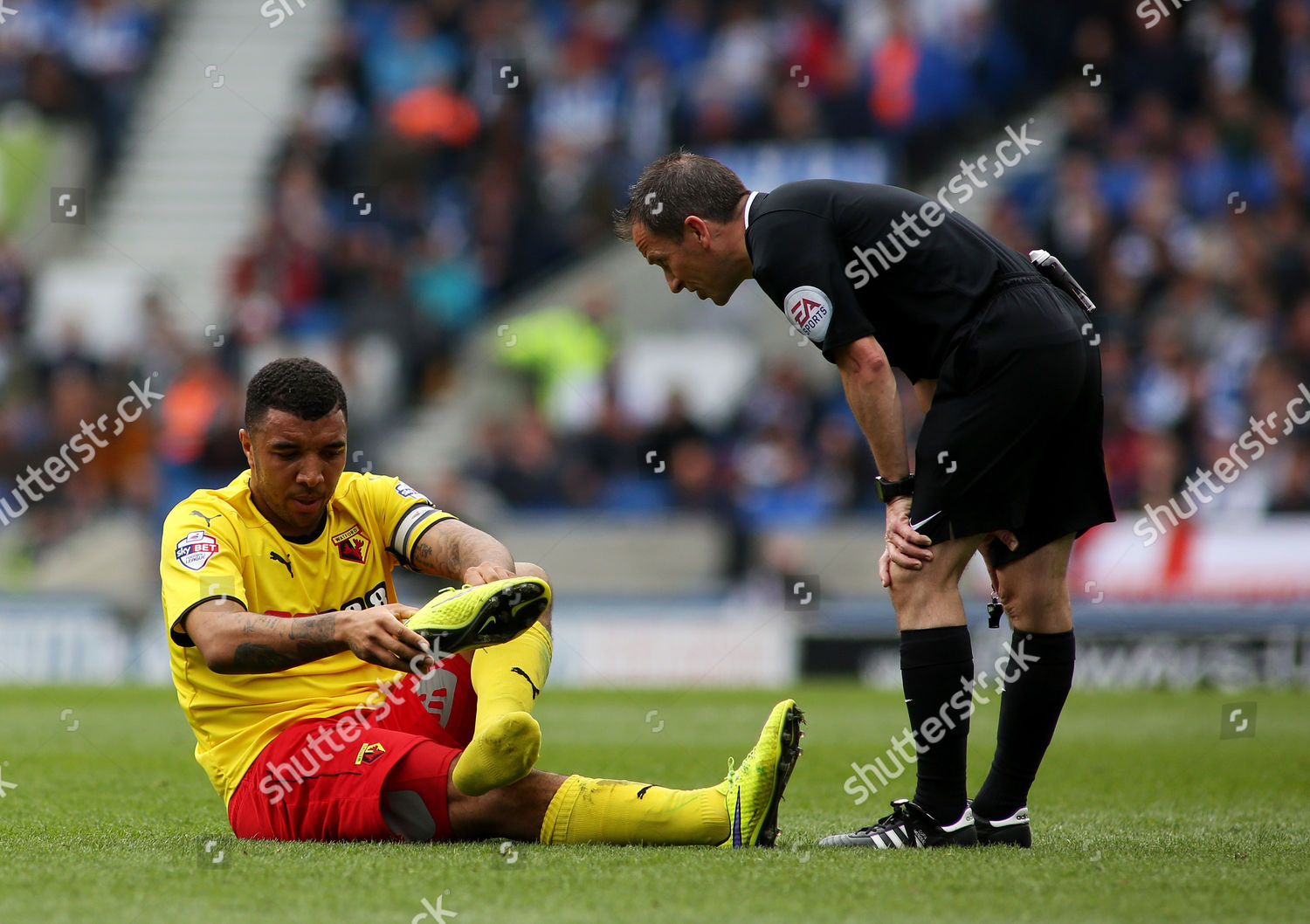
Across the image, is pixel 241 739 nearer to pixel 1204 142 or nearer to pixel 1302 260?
pixel 1302 260

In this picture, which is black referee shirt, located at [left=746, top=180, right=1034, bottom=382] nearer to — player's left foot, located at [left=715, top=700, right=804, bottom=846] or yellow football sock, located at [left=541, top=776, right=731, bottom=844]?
player's left foot, located at [left=715, top=700, right=804, bottom=846]

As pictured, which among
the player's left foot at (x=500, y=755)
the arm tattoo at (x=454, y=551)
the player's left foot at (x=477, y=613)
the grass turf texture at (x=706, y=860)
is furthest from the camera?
the arm tattoo at (x=454, y=551)

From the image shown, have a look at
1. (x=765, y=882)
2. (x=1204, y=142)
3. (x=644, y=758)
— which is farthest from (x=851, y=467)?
(x=765, y=882)

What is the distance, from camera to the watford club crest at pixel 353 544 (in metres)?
4.41

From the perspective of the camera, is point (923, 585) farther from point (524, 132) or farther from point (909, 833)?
point (524, 132)

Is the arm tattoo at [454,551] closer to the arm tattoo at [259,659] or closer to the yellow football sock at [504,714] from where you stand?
the yellow football sock at [504,714]

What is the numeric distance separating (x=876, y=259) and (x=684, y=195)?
57cm

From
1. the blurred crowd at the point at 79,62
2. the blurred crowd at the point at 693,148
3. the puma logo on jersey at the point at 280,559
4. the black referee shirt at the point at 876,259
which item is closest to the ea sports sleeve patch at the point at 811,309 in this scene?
the black referee shirt at the point at 876,259

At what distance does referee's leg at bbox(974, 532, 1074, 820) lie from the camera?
4.35 metres

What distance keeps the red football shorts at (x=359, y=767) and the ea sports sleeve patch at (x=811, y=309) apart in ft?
4.32

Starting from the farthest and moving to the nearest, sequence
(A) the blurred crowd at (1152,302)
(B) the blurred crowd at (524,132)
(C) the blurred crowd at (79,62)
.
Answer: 1. (C) the blurred crowd at (79,62)
2. (B) the blurred crowd at (524,132)
3. (A) the blurred crowd at (1152,302)

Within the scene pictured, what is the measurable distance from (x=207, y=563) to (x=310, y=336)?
1227 centimetres

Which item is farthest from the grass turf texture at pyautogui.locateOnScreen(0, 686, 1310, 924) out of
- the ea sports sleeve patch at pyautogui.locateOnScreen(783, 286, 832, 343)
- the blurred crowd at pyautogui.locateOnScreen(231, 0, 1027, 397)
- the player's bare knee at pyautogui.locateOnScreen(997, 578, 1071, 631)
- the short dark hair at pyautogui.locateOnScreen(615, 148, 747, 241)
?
the blurred crowd at pyautogui.locateOnScreen(231, 0, 1027, 397)

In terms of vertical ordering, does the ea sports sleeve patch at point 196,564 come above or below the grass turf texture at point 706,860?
above
